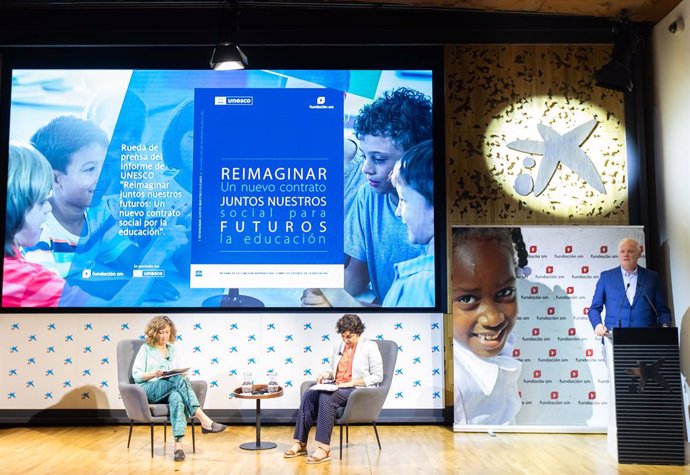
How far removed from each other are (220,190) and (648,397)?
4.21 m

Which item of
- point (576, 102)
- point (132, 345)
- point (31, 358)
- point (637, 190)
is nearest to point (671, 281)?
point (637, 190)

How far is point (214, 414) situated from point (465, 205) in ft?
10.4

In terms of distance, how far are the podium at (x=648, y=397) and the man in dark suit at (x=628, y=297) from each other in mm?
520

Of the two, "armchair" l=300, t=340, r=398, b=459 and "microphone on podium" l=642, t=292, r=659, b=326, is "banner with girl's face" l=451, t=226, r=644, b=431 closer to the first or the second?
"microphone on podium" l=642, t=292, r=659, b=326

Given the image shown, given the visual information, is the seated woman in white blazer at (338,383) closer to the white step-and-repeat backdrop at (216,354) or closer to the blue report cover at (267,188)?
the white step-and-repeat backdrop at (216,354)

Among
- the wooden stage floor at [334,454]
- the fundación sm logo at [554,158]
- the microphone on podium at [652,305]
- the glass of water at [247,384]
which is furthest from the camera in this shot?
the fundación sm logo at [554,158]

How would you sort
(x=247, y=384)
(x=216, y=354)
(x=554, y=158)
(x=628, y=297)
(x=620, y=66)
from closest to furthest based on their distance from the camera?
(x=247, y=384) → (x=628, y=297) → (x=620, y=66) → (x=216, y=354) → (x=554, y=158)

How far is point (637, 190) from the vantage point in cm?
673

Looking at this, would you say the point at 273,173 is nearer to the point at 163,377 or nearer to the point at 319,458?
the point at 163,377

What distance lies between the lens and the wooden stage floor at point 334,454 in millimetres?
4902

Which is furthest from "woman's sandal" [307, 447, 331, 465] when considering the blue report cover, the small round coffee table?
the blue report cover

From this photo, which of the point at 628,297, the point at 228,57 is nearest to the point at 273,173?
the point at 228,57

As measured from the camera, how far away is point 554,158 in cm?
676

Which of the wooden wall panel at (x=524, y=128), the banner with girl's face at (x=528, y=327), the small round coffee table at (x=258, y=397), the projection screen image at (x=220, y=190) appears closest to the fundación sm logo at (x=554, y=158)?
the wooden wall panel at (x=524, y=128)
